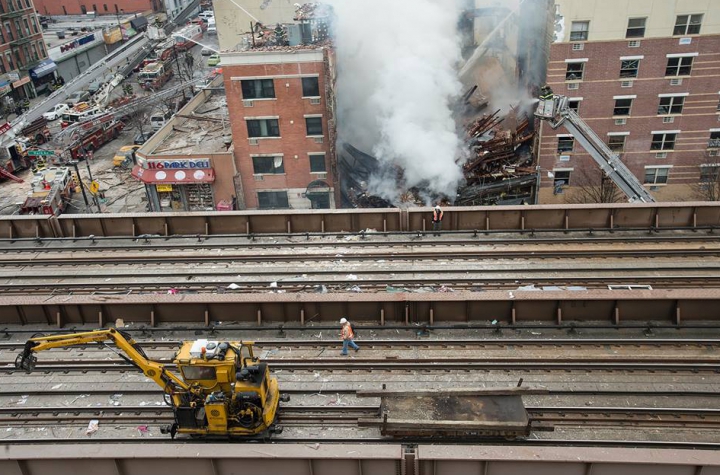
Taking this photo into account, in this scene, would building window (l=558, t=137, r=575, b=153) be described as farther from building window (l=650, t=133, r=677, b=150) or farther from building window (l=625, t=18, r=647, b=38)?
building window (l=625, t=18, r=647, b=38)

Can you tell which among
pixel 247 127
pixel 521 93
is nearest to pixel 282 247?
pixel 247 127

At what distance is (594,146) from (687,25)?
34.1 feet

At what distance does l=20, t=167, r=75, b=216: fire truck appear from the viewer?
29359 mm

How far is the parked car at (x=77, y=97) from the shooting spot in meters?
46.0

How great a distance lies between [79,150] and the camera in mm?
38500

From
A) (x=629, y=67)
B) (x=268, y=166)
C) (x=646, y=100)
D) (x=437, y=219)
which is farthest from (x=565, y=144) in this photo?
(x=268, y=166)

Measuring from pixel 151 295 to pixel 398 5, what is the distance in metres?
22.6

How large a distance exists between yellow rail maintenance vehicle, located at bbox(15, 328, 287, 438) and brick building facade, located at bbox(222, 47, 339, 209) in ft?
61.4

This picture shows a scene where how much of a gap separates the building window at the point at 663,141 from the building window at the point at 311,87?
16747 mm

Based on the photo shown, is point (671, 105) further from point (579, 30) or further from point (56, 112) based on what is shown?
point (56, 112)

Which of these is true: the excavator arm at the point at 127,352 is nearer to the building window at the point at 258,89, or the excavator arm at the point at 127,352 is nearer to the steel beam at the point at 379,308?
the steel beam at the point at 379,308

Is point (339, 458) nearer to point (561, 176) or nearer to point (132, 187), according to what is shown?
point (561, 176)

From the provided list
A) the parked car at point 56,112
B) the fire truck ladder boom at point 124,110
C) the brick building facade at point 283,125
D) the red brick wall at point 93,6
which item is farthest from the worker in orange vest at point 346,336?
the red brick wall at point 93,6

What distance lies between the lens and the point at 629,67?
2591 cm
